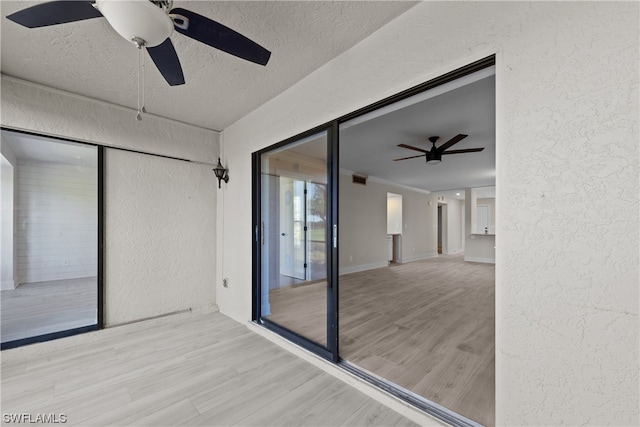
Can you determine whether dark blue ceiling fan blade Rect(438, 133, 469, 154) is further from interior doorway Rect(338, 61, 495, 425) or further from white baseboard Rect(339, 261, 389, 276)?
white baseboard Rect(339, 261, 389, 276)

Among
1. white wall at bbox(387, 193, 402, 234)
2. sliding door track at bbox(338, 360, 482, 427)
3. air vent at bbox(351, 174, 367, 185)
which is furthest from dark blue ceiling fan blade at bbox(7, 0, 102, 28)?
white wall at bbox(387, 193, 402, 234)

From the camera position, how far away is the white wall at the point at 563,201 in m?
→ 0.99

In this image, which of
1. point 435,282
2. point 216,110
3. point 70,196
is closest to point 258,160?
point 216,110

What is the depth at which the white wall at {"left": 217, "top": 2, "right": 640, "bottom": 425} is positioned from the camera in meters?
0.99

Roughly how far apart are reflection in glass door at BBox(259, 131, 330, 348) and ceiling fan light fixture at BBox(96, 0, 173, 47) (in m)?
1.40

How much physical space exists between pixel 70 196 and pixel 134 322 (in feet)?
5.02

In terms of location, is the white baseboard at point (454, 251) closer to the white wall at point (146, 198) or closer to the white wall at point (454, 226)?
the white wall at point (454, 226)

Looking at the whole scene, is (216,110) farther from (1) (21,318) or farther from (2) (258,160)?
(1) (21,318)

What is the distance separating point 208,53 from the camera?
2.01 m

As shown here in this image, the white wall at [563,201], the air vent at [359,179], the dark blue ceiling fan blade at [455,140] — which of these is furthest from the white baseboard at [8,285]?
the air vent at [359,179]

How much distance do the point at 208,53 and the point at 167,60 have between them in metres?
0.60

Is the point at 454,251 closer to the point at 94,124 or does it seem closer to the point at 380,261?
the point at 380,261

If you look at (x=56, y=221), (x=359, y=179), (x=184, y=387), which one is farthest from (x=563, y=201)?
(x=359, y=179)

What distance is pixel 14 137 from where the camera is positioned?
2.46 metres
